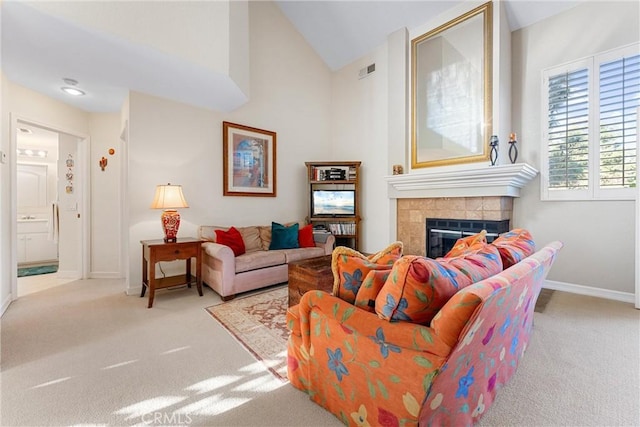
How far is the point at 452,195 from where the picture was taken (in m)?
3.61

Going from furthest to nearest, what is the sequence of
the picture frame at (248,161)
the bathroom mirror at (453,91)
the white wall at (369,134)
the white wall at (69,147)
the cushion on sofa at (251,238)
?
the white wall at (369,134) → the picture frame at (248,161) → the cushion on sofa at (251,238) → the bathroom mirror at (453,91) → the white wall at (69,147)

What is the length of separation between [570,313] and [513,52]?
321 cm

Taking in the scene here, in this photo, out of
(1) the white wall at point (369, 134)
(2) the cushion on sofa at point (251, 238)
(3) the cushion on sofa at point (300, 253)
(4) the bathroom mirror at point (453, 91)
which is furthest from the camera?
(1) the white wall at point (369, 134)

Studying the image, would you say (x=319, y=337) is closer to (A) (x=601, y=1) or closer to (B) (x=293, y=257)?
(B) (x=293, y=257)

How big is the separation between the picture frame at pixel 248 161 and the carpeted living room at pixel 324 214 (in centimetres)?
3

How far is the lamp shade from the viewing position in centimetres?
305

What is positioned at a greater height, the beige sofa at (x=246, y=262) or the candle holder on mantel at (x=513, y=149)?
the candle holder on mantel at (x=513, y=149)

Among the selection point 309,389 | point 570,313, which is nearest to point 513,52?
point 570,313

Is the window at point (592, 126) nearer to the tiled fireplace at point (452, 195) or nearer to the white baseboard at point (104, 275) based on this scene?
the tiled fireplace at point (452, 195)

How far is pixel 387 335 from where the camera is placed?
106 cm

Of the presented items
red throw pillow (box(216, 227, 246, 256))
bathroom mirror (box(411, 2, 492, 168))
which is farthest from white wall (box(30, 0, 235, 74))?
bathroom mirror (box(411, 2, 492, 168))

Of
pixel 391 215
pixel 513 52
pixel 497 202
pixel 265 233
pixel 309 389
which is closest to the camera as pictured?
pixel 309 389

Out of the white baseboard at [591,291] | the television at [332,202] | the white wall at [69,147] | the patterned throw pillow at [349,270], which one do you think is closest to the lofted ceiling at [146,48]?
the white wall at [69,147]

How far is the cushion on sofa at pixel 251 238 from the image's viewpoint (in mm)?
3750
